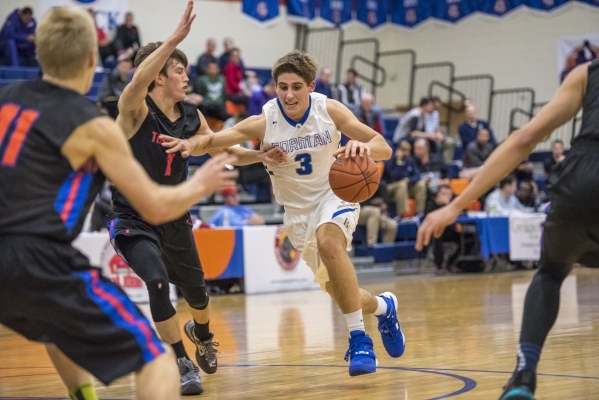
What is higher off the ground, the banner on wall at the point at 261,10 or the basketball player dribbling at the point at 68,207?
the banner on wall at the point at 261,10

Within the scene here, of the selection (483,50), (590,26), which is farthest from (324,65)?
(590,26)

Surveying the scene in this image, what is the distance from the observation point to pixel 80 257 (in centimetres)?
327

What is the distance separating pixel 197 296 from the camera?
18.4 ft

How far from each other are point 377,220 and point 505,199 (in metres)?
2.71

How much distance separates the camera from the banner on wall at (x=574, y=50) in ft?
65.0

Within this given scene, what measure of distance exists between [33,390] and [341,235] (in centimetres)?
205

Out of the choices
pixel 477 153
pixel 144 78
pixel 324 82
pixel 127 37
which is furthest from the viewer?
pixel 324 82

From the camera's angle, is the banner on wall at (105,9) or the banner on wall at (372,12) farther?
the banner on wall at (372,12)

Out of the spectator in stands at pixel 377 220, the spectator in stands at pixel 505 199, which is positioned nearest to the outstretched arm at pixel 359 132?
the spectator in stands at pixel 377 220

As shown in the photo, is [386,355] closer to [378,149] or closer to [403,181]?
[378,149]

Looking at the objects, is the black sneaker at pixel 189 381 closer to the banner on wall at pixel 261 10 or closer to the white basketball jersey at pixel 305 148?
the white basketball jersey at pixel 305 148

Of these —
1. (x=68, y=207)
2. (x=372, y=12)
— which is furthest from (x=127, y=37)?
(x=68, y=207)

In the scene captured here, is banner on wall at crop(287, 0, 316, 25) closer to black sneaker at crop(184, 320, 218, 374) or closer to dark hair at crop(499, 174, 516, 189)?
dark hair at crop(499, 174, 516, 189)

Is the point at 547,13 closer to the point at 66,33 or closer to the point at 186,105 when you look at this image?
the point at 186,105
